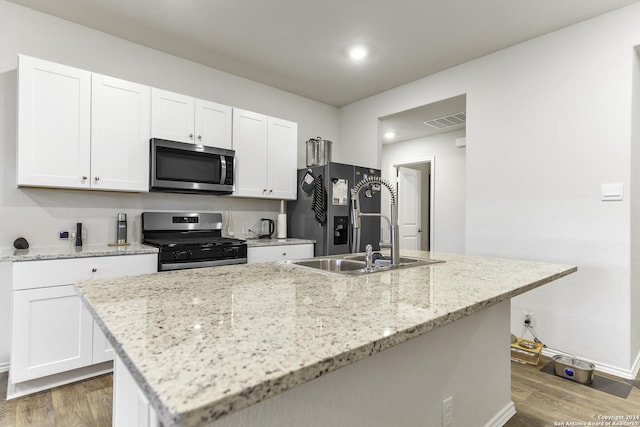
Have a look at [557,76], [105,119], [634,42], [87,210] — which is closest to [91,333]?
[87,210]

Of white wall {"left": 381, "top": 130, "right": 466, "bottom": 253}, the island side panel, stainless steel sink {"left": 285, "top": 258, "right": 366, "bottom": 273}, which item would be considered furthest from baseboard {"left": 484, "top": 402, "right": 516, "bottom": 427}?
white wall {"left": 381, "top": 130, "right": 466, "bottom": 253}

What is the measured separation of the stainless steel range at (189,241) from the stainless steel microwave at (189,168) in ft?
1.02

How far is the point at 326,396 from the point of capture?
38.9 inches

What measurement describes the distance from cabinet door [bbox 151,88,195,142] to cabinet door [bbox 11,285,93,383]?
1387 mm

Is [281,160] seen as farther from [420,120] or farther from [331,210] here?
[420,120]

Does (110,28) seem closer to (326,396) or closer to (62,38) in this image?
(62,38)

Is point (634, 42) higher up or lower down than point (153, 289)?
higher up

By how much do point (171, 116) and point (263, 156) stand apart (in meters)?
0.96

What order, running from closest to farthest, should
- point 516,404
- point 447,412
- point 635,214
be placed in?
point 447,412 < point 516,404 < point 635,214

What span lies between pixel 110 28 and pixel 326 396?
3.25 meters

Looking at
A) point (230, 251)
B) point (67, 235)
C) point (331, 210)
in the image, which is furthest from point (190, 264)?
point (331, 210)

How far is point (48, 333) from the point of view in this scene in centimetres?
214

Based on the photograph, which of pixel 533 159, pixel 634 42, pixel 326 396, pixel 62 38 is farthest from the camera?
pixel 533 159

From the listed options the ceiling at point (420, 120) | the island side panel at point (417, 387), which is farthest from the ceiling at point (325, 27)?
the island side panel at point (417, 387)
